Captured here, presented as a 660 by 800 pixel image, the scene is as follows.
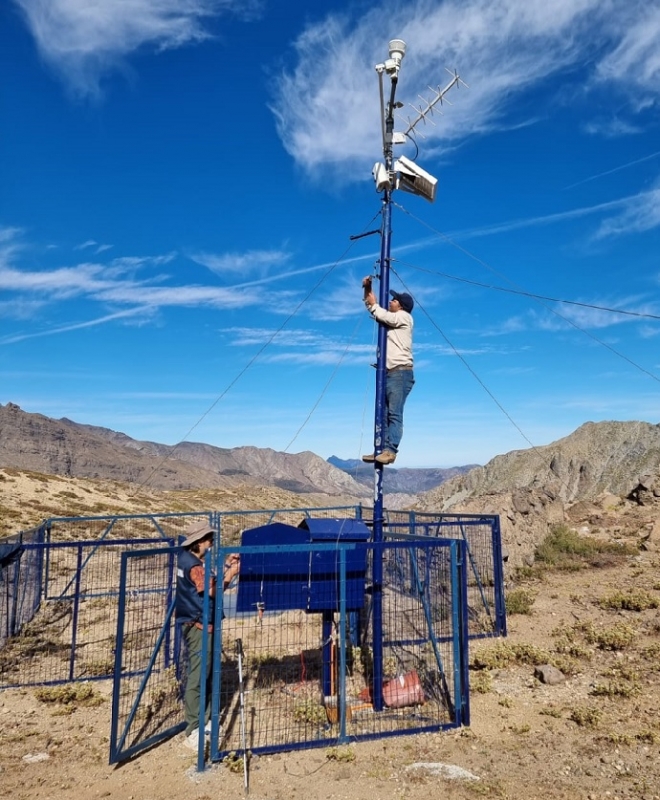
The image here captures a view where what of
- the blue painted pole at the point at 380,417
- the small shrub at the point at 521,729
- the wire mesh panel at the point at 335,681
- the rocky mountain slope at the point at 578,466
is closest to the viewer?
the wire mesh panel at the point at 335,681

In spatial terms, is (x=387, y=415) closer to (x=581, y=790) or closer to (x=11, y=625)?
(x=581, y=790)

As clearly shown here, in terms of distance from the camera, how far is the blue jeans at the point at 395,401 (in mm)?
8375

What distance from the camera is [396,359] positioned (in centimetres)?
846

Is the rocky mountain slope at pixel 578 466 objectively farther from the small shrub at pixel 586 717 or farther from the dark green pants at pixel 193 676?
the dark green pants at pixel 193 676

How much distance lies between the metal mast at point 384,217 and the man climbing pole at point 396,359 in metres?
0.10

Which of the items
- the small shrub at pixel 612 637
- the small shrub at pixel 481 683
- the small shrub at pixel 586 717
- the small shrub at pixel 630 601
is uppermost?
the small shrub at pixel 630 601

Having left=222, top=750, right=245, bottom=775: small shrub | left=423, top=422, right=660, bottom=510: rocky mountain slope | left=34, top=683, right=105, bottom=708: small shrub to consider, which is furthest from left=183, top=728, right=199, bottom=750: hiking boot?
left=423, top=422, right=660, bottom=510: rocky mountain slope

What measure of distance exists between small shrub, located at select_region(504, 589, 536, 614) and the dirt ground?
3.07 metres

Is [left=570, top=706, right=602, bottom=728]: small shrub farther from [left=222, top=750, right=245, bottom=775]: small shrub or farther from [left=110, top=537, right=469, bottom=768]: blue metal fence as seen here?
[left=222, top=750, right=245, bottom=775]: small shrub

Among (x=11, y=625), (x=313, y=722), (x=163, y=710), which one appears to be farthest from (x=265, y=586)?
(x=11, y=625)

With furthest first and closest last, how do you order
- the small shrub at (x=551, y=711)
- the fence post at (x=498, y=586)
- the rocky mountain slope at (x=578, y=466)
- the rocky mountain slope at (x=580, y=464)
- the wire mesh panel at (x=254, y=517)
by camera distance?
1. the rocky mountain slope at (x=580, y=464)
2. the rocky mountain slope at (x=578, y=466)
3. the wire mesh panel at (x=254, y=517)
4. the fence post at (x=498, y=586)
5. the small shrub at (x=551, y=711)

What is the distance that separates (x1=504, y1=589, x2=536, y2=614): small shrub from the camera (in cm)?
1275

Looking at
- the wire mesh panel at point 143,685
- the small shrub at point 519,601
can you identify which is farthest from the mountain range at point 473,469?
the wire mesh panel at point 143,685

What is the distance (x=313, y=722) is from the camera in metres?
7.23
